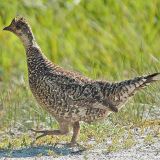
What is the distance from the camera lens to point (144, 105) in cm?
997

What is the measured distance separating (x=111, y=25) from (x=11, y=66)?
5.04 feet

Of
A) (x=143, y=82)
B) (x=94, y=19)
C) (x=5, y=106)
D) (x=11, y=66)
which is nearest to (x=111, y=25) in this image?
(x=94, y=19)

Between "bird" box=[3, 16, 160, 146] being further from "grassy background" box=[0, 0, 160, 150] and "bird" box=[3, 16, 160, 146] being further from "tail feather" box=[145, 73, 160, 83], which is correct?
"grassy background" box=[0, 0, 160, 150]

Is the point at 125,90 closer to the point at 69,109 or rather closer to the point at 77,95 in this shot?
the point at 77,95

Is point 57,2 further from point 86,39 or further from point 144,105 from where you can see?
point 144,105

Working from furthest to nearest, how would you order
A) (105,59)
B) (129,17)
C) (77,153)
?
1. (129,17)
2. (105,59)
3. (77,153)

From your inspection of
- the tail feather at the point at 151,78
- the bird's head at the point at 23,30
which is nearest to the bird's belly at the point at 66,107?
the tail feather at the point at 151,78

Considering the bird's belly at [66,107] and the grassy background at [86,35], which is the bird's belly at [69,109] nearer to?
the bird's belly at [66,107]

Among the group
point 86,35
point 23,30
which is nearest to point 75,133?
point 23,30

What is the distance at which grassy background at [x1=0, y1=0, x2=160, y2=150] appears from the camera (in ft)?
39.7

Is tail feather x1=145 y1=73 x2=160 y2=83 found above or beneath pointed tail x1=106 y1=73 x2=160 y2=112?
above

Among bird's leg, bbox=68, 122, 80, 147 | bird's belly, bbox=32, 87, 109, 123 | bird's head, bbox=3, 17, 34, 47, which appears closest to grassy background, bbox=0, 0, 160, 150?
bird's head, bbox=3, 17, 34, 47

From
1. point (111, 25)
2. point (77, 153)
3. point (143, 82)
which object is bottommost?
point (77, 153)

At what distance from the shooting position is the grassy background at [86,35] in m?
12.1
